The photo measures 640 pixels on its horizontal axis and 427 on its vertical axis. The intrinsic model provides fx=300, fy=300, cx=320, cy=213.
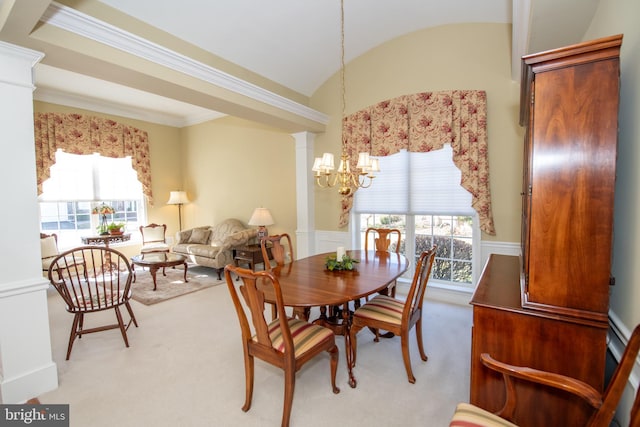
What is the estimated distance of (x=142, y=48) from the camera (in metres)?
2.43

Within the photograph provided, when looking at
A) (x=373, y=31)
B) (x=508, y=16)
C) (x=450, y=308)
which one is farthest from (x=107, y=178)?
(x=508, y=16)

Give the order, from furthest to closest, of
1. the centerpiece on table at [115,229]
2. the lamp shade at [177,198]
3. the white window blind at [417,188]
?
the lamp shade at [177,198] → the centerpiece on table at [115,229] → the white window blind at [417,188]

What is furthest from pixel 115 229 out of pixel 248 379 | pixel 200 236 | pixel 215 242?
pixel 248 379

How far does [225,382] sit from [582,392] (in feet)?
6.98

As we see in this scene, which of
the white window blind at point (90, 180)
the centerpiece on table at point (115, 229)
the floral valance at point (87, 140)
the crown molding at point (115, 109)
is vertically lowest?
the centerpiece on table at point (115, 229)

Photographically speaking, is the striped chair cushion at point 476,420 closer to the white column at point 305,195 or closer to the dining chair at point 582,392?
the dining chair at point 582,392

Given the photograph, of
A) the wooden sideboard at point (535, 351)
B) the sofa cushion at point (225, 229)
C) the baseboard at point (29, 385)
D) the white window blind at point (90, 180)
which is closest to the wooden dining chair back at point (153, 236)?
the white window blind at point (90, 180)

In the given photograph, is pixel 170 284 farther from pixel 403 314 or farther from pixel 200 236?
pixel 403 314

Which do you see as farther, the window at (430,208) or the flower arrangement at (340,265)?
the window at (430,208)

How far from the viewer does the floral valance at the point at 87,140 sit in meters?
4.91

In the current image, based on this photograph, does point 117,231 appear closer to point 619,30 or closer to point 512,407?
point 512,407

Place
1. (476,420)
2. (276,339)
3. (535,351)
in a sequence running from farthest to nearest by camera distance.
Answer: (276,339)
(535,351)
(476,420)

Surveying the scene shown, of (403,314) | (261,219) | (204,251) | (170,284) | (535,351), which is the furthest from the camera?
(204,251)

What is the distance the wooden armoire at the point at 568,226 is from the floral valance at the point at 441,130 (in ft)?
7.20
